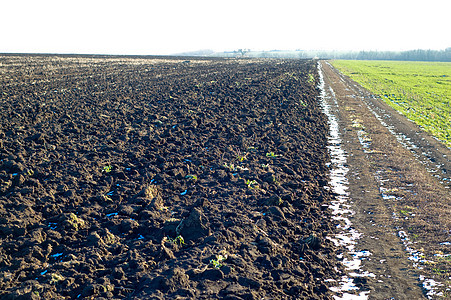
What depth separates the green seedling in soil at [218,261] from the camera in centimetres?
546

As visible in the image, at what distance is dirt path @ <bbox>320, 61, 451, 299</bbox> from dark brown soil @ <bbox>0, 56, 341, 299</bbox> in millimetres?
768

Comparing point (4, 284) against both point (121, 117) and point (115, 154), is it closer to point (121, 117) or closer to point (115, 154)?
point (115, 154)

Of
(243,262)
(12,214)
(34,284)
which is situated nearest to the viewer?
(34,284)

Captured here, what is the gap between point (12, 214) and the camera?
6.75m

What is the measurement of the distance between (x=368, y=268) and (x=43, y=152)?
925cm

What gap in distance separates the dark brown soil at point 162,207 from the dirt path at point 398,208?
77cm

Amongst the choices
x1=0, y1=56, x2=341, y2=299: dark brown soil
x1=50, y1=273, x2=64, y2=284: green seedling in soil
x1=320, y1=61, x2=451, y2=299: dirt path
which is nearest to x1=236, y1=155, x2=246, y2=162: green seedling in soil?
x1=0, y1=56, x2=341, y2=299: dark brown soil

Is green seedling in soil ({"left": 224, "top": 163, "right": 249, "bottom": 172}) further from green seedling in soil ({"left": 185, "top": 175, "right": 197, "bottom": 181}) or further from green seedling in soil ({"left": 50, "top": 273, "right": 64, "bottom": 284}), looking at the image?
green seedling in soil ({"left": 50, "top": 273, "right": 64, "bottom": 284})

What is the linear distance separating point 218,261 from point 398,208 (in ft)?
15.6

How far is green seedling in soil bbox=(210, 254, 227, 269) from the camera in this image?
5.46m

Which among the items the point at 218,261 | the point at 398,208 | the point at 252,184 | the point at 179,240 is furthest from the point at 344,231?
the point at 179,240

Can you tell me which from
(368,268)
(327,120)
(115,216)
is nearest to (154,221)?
(115,216)

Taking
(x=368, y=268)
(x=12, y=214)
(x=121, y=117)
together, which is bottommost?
(x=368, y=268)

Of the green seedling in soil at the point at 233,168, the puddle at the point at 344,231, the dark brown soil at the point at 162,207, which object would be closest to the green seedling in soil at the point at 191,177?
the dark brown soil at the point at 162,207
